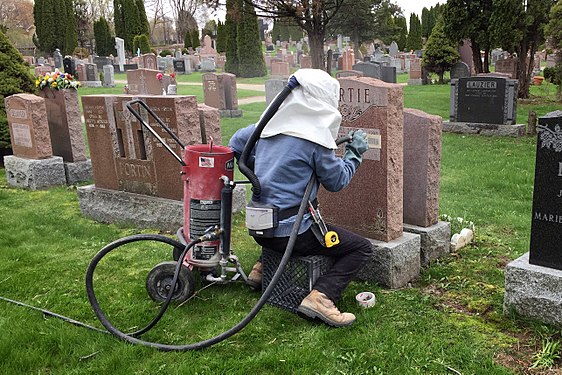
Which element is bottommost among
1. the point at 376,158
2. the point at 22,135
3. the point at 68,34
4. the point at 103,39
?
the point at 22,135

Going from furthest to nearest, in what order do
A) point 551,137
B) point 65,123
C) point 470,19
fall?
point 470,19 < point 65,123 < point 551,137

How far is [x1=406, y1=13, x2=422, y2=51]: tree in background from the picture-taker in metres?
41.0

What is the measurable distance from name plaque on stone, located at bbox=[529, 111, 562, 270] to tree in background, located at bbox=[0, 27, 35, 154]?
8717 mm

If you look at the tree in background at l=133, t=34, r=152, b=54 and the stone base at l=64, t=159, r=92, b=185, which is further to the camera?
the tree in background at l=133, t=34, r=152, b=54

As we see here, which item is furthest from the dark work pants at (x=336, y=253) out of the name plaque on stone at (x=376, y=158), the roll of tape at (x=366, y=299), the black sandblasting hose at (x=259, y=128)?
the name plaque on stone at (x=376, y=158)

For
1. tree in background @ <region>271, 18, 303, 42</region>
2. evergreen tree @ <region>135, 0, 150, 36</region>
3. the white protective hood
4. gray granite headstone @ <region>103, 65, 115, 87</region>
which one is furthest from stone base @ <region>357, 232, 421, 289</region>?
tree in background @ <region>271, 18, 303, 42</region>

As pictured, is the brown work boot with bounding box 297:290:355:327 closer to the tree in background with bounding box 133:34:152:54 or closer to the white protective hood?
the white protective hood

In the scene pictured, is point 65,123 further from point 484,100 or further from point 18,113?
point 484,100

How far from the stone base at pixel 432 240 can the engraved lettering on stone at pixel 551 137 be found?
145cm

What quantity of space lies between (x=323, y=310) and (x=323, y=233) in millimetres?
484

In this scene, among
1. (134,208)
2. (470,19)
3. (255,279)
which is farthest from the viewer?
(470,19)

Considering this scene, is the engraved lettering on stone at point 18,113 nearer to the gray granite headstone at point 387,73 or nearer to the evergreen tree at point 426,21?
the gray granite headstone at point 387,73

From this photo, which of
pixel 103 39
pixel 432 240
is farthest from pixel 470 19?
pixel 103 39

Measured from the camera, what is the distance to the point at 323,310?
3.57 m
